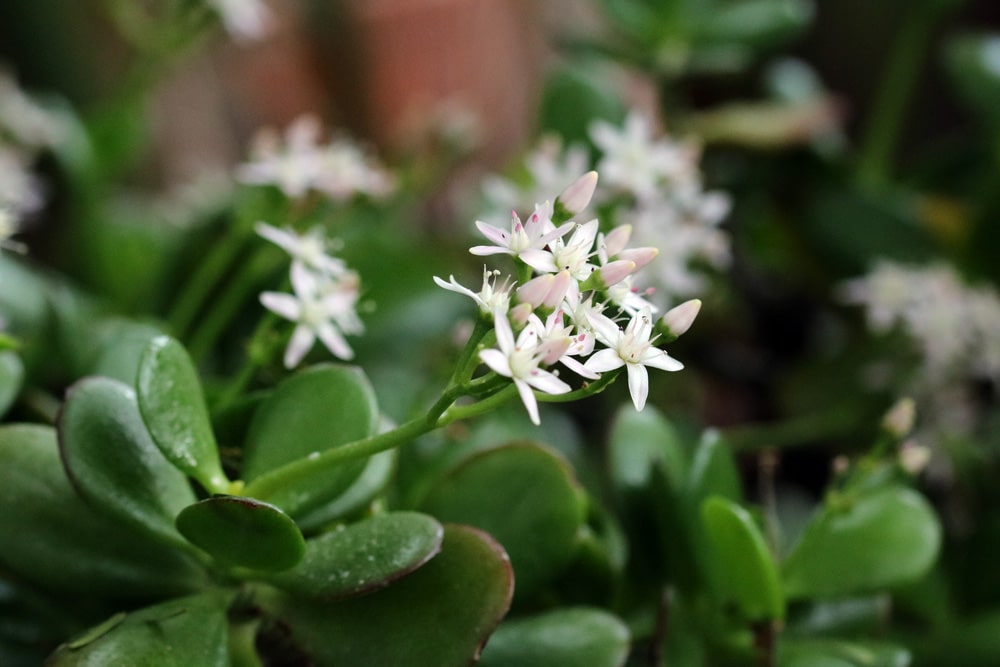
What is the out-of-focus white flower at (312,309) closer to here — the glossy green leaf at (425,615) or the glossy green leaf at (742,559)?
the glossy green leaf at (425,615)

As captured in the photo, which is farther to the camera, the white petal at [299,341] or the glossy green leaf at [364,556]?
the white petal at [299,341]

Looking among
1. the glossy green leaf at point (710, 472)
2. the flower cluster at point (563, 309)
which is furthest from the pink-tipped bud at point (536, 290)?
the glossy green leaf at point (710, 472)

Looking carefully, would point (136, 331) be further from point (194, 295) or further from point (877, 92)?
point (877, 92)

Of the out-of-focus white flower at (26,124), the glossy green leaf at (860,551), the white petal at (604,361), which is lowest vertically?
the glossy green leaf at (860,551)

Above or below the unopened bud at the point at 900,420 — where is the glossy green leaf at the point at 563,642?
below

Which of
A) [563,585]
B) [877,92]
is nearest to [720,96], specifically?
[877,92]

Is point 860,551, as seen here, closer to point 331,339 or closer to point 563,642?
point 563,642

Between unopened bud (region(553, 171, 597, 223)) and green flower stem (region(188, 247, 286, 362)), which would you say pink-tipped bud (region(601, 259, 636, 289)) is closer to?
unopened bud (region(553, 171, 597, 223))
